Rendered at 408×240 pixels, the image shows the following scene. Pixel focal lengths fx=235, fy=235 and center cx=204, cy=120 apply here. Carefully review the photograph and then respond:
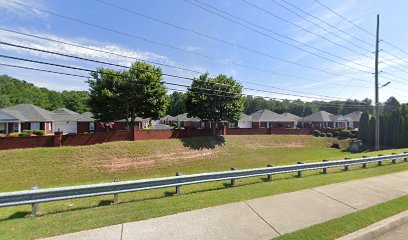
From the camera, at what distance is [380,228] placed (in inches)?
217

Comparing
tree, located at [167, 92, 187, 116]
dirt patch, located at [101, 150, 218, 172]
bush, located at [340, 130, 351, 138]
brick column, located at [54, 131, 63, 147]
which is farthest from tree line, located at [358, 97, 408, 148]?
tree, located at [167, 92, 187, 116]

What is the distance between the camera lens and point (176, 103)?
9556 centimetres

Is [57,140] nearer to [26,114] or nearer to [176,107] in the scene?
[26,114]

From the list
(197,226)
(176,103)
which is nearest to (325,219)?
(197,226)

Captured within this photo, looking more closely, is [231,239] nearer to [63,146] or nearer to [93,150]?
[93,150]

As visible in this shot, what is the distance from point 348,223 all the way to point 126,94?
27.6m

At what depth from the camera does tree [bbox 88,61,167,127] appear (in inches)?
1128

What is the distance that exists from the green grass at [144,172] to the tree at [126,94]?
537 centimetres

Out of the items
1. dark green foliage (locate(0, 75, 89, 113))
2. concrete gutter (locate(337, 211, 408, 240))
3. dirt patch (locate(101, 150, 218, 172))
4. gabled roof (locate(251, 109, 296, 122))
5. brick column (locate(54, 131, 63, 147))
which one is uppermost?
dark green foliage (locate(0, 75, 89, 113))

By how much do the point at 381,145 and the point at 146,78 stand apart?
38793 millimetres

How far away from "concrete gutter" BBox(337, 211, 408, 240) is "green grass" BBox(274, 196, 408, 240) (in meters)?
0.10

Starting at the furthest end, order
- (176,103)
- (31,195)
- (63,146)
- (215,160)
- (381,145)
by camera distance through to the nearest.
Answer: (176,103)
(381,145)
(215,160)
(63,146)
(31,195)

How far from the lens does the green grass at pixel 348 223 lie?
4.91 meters

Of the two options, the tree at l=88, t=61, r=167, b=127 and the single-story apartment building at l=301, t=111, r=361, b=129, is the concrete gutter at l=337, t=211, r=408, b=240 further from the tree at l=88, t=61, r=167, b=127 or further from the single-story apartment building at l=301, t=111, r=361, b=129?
the single-story apartment building at l=301, t=111, r=361, b=129
